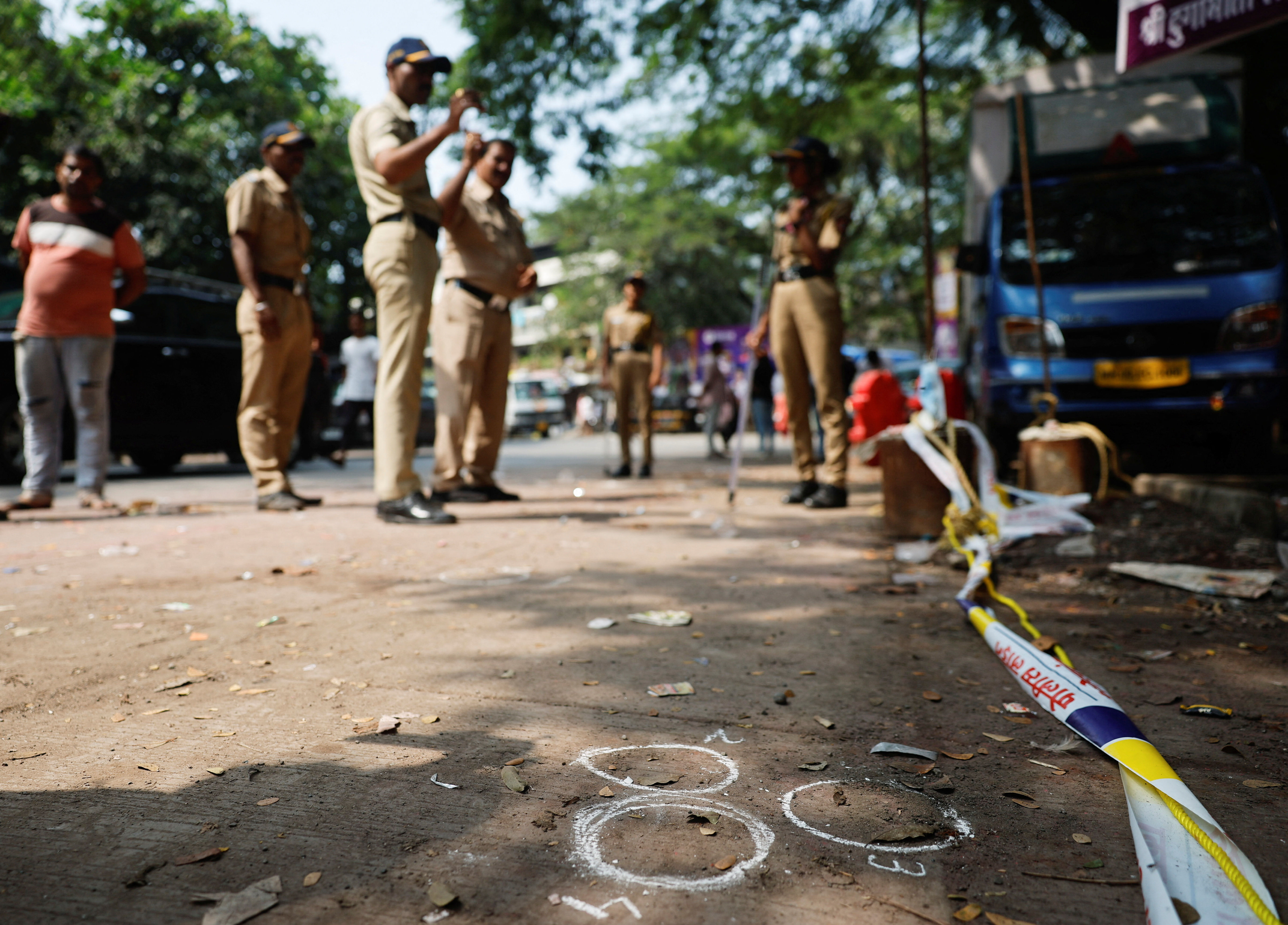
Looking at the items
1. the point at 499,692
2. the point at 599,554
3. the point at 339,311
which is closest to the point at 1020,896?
the point at 499,692

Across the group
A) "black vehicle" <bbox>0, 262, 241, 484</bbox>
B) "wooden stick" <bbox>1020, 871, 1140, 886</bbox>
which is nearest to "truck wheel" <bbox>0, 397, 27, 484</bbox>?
"black vehicle" <bbox>0, 262, 241, 484</bbox>

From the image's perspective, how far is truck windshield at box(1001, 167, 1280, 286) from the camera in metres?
6.80

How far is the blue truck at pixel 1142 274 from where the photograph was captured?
656 cm

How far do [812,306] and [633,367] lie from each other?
369cm

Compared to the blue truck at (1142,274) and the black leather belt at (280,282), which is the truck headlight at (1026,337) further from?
the black leather belt at (280,282)

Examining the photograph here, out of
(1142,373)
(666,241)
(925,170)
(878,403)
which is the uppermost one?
(666,241)

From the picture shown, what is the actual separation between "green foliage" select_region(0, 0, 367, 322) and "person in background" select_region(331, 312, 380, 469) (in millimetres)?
9792

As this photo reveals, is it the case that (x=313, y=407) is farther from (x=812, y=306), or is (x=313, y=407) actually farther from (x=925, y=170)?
(x=812, y=306)

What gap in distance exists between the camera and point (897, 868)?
1528 millimetres

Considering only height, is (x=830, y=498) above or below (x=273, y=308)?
below

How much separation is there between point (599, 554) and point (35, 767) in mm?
2688

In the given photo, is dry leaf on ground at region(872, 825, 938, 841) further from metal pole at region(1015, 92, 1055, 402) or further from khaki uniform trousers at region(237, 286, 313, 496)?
khaki uniform trousers at region(237, 286, 313, 496)

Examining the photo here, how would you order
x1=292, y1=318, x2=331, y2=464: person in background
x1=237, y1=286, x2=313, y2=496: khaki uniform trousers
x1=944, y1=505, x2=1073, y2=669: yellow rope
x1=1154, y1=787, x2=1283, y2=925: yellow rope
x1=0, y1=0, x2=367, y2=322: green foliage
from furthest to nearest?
x1=0, y1=0, x2=367, y2=322: green foliage → x1=292, y1=318, x2=331, y2=464: person in background → x1=237, y1=286, x2=313, y2=496: khaki uniform trousers → x1=944, y1=505, x2=1073, y2=669: yellow rope → x1=1154, y1=787, x2=1283, y2=925: yellow rope

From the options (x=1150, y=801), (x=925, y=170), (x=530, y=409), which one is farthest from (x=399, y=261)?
(x=530, y=409)
